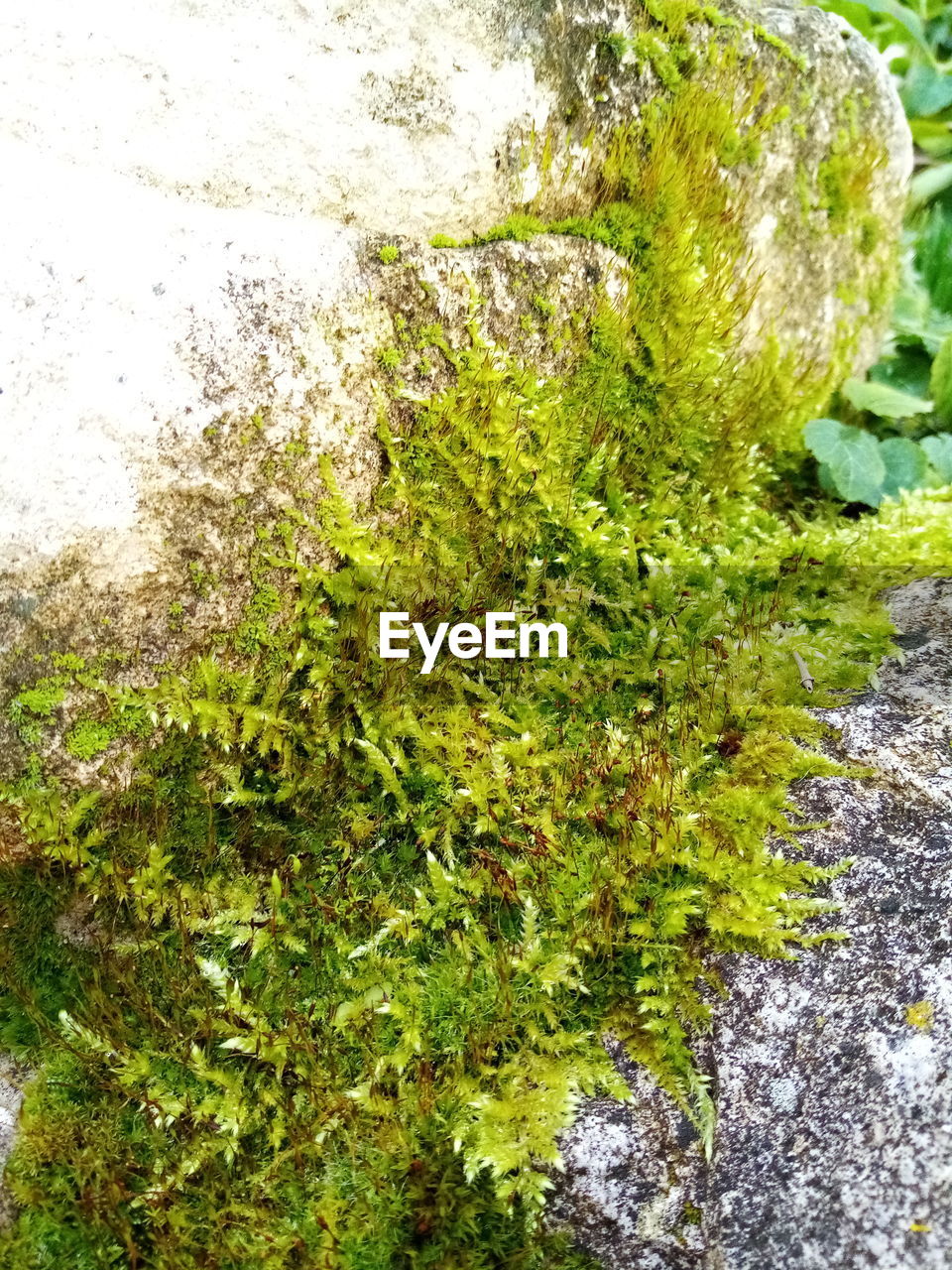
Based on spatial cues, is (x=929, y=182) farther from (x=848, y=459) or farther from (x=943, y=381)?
(x=848, y=459)

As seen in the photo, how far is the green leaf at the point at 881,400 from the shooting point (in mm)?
4090

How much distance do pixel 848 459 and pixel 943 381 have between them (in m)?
0.87

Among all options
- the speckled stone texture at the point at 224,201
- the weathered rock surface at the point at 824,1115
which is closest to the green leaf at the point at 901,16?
the speckled stone texture at the point at 224,201

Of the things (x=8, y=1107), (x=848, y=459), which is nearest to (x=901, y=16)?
(x=848, y=459)

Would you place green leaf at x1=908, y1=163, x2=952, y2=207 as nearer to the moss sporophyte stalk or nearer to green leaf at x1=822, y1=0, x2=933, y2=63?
green leaf at x1=822, y1=0, x2=933, y2=63

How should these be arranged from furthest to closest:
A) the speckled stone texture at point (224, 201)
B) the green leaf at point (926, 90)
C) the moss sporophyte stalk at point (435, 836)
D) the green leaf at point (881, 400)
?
1. the green leaf at point (926, 90)
2. the green leaf at point (881, 400)
3. the speckled stone texture at point (224, 201)
4. the moss sporophyte stalk at point (435, 836)

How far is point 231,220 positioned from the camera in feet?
9.07

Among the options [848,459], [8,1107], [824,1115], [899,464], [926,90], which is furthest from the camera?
[926,90]

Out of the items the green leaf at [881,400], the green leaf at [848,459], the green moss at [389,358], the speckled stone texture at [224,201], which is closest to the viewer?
the speckled stone texture at [224,201]

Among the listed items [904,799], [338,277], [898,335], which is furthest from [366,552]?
[898,335]

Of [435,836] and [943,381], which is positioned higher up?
[943,381]

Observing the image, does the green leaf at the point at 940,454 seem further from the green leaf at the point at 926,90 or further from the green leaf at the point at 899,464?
the green leaf at the point at 926,90

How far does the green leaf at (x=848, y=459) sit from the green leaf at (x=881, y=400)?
0.63ft

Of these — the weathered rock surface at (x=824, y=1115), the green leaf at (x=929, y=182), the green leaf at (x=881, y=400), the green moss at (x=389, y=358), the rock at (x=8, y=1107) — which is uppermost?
the green leaf at (x=929, y=182)
